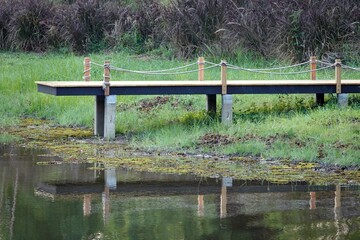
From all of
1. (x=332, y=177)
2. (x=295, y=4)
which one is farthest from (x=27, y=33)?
(x=332, y=177)

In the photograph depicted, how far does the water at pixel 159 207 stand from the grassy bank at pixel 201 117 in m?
2.28

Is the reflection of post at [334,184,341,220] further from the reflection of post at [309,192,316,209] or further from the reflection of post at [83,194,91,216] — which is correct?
the reflection of post at [83,194,91,216]

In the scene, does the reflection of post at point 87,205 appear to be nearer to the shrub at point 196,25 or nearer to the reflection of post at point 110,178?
the reflection of post at point 110,178

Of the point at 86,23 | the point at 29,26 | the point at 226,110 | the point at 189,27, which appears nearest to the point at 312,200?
the point at 226,110

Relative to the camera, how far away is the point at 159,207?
1380 centimetres

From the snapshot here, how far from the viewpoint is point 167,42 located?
102 ft

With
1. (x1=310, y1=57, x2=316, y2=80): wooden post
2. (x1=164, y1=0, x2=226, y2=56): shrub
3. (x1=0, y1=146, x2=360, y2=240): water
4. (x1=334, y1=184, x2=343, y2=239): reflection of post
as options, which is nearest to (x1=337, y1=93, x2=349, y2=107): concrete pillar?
(x1=310, y1=57, x2=316, y2=80): wooden post

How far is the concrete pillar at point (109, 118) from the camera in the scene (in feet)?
66.3

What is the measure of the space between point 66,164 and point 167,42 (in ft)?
46.1

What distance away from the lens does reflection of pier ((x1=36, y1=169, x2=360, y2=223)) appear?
45.4ft

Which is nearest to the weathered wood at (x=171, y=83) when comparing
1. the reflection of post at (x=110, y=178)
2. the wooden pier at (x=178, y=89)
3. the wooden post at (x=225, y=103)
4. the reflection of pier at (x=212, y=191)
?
the wooden pier at (x=178, y=89)

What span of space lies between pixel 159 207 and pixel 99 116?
730 centimetres

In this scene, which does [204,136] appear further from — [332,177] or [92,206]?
[92,206]

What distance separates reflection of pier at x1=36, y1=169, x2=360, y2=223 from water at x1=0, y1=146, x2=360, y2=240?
0.01m
